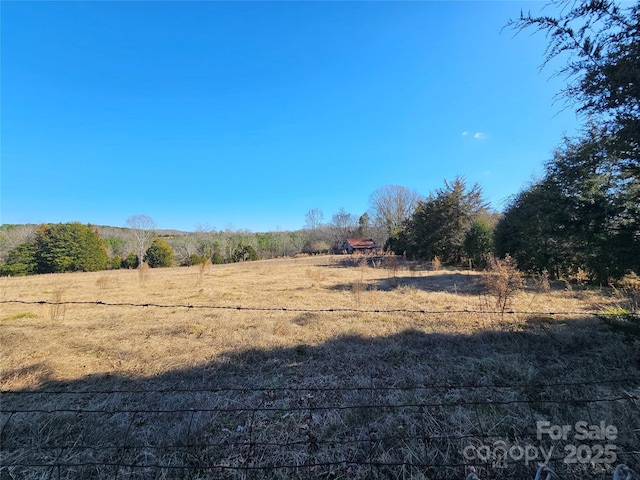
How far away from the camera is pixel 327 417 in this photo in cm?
232

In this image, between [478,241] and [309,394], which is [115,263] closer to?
[309,394]

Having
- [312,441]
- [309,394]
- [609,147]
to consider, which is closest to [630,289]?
[609,147]

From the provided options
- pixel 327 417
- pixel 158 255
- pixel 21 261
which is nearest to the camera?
pixel 327 417

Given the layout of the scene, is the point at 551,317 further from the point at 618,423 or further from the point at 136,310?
the point at 136,310

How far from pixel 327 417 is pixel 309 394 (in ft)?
1.58

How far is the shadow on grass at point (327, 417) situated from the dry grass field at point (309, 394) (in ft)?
0.05

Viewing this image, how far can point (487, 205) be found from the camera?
19.2 metres

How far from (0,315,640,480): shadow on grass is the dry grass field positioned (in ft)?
0.05

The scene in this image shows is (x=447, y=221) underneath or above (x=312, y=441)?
above

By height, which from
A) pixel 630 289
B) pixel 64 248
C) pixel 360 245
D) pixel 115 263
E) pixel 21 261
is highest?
pixel 360 245

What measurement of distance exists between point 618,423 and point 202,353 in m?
4.70

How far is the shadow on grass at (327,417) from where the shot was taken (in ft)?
5.93

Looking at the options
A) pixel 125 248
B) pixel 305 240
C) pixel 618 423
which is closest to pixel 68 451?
pixel 618 423

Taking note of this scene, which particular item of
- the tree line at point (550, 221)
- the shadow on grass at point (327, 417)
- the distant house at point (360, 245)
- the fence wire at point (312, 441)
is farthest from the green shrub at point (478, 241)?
the distant house at point (360, 245)
